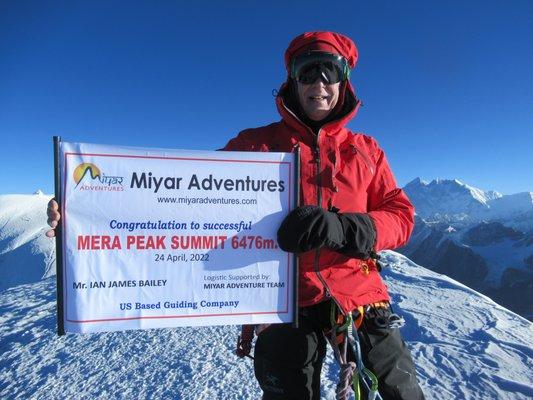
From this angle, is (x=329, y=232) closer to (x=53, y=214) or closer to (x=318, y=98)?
(x=318, y=98)

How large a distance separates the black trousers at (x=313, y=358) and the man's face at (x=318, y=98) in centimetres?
151

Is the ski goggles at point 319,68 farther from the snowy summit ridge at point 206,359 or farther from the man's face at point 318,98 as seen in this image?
the snowy summit ridge at point 206,359

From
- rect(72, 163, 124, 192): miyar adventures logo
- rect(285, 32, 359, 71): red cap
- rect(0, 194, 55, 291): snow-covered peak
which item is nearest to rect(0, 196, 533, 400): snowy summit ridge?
rect(285, 32, 359, 71): red cap

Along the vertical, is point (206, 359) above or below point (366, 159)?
below

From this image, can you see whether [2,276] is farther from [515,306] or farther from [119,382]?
[515,306]

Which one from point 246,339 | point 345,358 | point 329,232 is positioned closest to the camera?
point 329,232

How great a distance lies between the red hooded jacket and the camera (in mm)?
2650

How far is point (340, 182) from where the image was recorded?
2701 mm

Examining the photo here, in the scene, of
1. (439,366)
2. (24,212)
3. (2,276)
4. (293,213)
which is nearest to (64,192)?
(293,213)

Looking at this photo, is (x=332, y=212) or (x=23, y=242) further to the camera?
(x=23, y=242)

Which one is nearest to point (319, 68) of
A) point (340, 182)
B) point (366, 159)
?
point (366, 159)

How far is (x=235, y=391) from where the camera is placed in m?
4.86

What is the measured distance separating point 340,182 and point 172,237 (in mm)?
1331

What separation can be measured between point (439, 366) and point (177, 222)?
4913 mm
